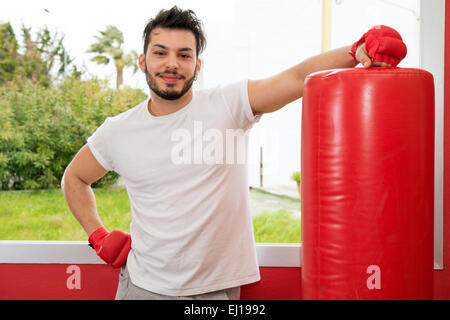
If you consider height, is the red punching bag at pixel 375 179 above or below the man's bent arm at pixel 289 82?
below

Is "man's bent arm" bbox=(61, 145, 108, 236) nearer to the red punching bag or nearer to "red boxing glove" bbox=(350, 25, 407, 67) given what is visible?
the red punching bag

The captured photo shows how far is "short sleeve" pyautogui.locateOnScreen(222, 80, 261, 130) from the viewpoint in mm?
1291

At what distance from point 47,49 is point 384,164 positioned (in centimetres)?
190

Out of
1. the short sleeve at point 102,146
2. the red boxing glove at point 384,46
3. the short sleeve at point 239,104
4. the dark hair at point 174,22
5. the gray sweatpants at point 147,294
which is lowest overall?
the gray sweatpants at point 147,294

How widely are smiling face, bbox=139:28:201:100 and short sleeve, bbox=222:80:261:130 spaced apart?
15 centimetres

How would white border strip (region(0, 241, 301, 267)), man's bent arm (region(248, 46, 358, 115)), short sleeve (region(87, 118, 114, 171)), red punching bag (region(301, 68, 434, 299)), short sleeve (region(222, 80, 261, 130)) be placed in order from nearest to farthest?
red punching bag (region(301, 68, 434, 299))
man's bent arm (region(248, 46, 358, 115))
short sleeve (region(222, 80, 261, 130))
short sleeve (region(87, 118, 114, 171))
white border strip (region(0, 241, 301, 267))

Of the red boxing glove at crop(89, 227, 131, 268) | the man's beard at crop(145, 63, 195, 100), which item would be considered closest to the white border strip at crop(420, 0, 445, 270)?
the man's beard at crop(145, 63, 195, 100)

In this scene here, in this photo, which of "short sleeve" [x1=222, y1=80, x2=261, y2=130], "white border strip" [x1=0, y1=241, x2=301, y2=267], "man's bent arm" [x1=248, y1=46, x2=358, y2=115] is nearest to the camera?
"man's bent arm" [x1=248, y1=46, x2=358, y2=115]

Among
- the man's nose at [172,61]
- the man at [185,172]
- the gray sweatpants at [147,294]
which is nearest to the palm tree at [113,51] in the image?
the man at [185,172]

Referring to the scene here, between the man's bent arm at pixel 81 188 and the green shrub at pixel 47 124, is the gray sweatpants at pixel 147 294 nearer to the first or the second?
the man's bent arm at pixel 81 188

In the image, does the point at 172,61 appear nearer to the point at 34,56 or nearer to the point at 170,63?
the point at 170,63

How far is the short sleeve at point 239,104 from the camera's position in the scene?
4.24ft

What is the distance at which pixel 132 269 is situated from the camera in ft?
4.58

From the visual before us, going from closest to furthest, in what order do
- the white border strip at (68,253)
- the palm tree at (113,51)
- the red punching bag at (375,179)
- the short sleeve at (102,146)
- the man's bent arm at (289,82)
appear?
the red punching bag at (375,179), the man's bent arm at (289,82), the short sleeve at (102,146), the white border strip at (68,253), the palm tree at (113,51)
